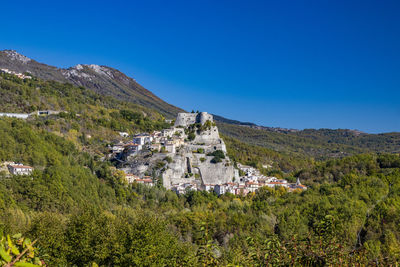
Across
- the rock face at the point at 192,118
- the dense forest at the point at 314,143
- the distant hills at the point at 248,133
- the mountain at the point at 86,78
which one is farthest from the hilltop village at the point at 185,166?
the mountain at the point at 86,78

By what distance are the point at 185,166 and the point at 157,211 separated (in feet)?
53.3

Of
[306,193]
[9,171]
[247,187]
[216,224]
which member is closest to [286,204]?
[306,193]

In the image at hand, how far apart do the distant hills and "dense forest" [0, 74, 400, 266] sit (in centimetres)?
7027

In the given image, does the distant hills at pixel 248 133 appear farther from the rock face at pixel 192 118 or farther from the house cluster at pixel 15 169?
the house cluster at pixel 15 169

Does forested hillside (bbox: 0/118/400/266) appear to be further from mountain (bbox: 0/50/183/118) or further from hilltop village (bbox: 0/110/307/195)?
mountain (bbox: 0/50/183/118)

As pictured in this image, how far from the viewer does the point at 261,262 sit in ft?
16.1

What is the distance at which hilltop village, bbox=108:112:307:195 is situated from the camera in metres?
45.8

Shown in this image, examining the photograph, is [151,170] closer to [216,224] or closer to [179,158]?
[179,158]

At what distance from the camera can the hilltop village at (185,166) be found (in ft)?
150

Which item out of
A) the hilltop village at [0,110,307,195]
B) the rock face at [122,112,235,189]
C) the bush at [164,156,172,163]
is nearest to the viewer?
the hilltop village at [0,110,307,195]

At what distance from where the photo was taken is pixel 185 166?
50000 millimetres

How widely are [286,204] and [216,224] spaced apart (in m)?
9.16

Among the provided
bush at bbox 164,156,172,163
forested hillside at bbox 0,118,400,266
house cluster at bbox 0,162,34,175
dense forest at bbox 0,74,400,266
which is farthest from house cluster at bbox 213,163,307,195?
house cluster at bbox 0,162,34,175

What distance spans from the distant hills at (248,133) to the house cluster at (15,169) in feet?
288
